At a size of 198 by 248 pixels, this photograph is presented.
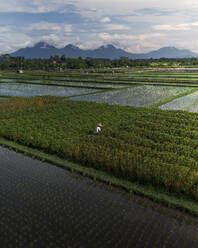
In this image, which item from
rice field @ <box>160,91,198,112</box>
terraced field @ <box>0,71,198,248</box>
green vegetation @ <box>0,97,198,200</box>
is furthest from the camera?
rice field @ <box>160,91,198,112</box>

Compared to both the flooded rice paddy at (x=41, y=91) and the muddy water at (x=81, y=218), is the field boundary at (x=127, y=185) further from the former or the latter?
the flooded rice paddy at (x=41, y=91)

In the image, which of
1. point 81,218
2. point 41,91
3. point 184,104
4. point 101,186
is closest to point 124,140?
point 101,186

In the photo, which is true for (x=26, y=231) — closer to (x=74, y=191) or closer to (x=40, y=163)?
(x=74, y=191)

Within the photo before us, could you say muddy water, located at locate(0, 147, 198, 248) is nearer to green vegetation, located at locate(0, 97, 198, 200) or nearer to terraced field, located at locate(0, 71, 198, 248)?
terraced field, located at locate(0, 71, 198, 248)

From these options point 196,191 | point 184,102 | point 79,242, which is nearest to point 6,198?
point 79,242

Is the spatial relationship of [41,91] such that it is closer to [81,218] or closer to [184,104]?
[184,104]

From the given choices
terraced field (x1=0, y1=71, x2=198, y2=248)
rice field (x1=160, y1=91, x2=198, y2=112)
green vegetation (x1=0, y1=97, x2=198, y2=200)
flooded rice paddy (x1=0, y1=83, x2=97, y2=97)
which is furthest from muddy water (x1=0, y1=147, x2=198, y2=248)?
flooded rice paddy (x1=0, y1=83, x2=97, y2=97)

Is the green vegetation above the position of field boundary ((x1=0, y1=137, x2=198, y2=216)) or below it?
above
